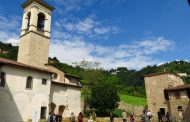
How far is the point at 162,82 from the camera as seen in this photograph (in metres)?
38.4

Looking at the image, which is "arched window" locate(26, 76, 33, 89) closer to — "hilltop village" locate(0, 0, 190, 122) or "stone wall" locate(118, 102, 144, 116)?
"hilltop village" locate(0, 0, 190, 122)

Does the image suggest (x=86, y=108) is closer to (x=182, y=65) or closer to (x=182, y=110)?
(x=182, y=110)

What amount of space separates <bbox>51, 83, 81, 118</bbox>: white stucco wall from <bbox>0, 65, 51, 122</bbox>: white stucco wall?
2498mm

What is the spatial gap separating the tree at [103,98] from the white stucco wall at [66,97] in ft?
16.9

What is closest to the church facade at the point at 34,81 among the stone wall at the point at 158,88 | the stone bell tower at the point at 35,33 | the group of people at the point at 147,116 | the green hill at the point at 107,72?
the stone bell tower at the point at 35,33

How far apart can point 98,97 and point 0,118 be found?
1836cm

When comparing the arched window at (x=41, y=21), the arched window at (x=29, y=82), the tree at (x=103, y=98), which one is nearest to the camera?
the arched window at (x=29, y=82)

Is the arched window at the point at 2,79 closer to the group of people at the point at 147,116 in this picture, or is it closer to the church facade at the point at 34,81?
the church facade at the point at 34,81

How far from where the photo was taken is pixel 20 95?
23.1 meters

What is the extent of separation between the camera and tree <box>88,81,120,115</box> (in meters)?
36.3

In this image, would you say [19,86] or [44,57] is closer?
[19,86]

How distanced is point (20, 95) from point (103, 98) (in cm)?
1635

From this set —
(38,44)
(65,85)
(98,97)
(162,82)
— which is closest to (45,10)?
(38,44)

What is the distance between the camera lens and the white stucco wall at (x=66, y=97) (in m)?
28.6
